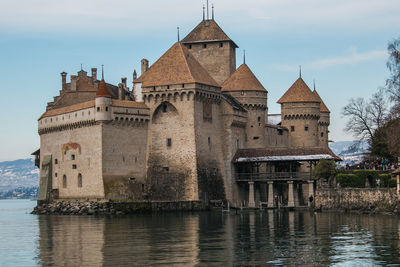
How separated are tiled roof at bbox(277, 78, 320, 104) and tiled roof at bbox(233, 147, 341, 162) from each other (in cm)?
1299

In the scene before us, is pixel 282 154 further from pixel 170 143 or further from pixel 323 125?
pixel 323 125

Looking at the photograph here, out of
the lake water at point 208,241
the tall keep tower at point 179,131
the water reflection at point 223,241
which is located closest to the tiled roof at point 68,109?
the tall keep tower at point 179,131

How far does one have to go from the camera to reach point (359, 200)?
195 feet

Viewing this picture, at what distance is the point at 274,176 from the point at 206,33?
19.7m

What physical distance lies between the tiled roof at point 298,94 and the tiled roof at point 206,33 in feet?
29.2

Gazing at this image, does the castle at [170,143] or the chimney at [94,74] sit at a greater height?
the chimney at [94,74]

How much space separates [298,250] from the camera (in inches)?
1417

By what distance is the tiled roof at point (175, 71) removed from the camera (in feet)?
227

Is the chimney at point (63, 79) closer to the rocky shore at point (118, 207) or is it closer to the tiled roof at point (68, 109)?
the tiled roof at point (68, 109)

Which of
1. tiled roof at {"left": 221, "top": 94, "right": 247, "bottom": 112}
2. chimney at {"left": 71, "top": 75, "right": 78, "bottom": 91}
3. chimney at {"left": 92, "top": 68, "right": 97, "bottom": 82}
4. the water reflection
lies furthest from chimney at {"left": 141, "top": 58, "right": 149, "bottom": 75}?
the water reflection

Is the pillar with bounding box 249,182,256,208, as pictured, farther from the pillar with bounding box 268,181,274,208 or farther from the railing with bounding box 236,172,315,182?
the pillar with bounding box 268,181,274,208

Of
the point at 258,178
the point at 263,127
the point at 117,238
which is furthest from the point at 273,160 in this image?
the point at 117,238

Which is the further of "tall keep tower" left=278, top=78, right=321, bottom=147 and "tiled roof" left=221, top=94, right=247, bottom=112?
"tall keep tower" left=278, top=78, right=321, bottom=147

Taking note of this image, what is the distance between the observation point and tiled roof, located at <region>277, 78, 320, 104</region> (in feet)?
278
